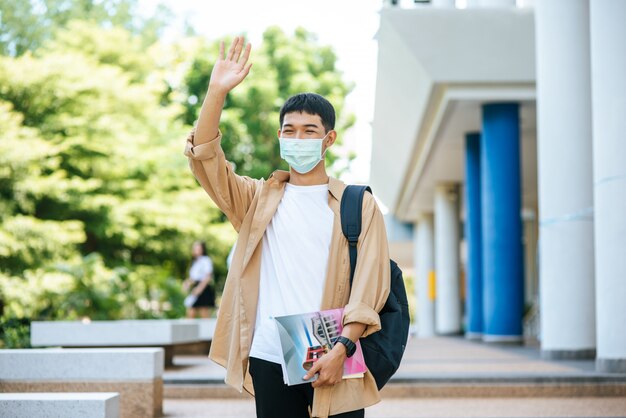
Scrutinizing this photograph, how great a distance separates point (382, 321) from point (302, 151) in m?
0.65

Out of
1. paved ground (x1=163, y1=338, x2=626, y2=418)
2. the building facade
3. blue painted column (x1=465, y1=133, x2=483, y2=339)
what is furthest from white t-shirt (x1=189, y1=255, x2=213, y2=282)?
blue painted column (x1=465, y1=133, x2=483, y2=339)

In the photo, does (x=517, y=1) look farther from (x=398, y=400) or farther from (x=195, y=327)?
(x=398, y=400)

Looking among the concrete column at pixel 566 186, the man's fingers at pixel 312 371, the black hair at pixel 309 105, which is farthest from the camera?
the concrete column at pixel 566 186

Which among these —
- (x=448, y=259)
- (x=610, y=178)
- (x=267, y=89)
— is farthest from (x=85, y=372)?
(x=267, y=89)

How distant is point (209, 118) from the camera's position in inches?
136

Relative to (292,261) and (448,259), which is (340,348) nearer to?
(292,261)

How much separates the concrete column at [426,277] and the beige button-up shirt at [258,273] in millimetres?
31859

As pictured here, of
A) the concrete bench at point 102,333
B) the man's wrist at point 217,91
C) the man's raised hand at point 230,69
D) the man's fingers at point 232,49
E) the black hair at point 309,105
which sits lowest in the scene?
the concrete bench at point 102,333

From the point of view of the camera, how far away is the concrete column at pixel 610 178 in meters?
10.3

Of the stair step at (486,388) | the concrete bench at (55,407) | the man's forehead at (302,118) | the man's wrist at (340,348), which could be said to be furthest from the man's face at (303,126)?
the stair step at (486,388)

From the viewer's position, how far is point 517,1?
60.3 ft

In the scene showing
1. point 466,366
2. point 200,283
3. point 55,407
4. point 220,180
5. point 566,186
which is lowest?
point 466,366

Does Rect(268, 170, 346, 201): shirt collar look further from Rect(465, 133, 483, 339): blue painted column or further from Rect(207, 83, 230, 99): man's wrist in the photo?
A: Rect(465, 133, 483, 339): blue painted column

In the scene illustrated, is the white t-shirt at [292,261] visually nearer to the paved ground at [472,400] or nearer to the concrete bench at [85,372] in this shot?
the concrete bench at [85,372]
